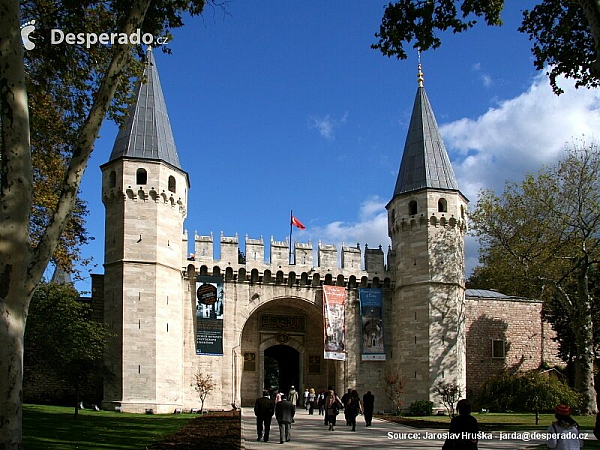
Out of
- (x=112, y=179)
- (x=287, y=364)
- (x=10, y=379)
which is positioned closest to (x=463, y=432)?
(x=10, y=379)

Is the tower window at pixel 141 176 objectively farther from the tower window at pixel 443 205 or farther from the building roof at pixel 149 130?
the tower window at pixel 443 205

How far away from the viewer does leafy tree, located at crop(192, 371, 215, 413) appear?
2825 centimetres

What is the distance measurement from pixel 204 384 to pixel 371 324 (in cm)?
864

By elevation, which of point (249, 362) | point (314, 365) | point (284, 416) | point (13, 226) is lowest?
point (314, 365)

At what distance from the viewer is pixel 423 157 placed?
109 feet

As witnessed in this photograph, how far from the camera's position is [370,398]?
2266cm

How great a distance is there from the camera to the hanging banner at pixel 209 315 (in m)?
30.1

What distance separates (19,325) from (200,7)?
26.6 ft

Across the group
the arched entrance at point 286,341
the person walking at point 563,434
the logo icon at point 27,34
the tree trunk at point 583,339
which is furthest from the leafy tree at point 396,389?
the person walking at point 563,434

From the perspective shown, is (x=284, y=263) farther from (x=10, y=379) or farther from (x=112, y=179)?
(x=10, y=379)

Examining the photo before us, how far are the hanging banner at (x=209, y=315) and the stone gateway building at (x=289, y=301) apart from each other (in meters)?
0.05

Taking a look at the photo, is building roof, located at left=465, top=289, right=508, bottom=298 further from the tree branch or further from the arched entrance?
the tree branch

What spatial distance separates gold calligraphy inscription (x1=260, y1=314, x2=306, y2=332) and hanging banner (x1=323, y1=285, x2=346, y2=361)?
2720 millimetres

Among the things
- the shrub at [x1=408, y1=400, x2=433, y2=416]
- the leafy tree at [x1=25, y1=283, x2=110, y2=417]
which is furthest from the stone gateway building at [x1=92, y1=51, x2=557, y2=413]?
the leafy tree at [x1=25, y1=283, x2=110, y2=417]
